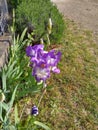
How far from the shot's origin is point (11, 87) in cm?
279

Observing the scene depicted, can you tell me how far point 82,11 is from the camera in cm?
545

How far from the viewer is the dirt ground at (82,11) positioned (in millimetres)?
4930

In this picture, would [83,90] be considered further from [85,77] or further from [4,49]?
[4,49]

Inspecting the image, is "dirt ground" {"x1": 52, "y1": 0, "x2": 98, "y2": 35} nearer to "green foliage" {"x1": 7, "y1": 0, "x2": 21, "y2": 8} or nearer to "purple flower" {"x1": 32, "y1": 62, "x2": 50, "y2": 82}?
"green foliage" {"x1": 7, "y1": 0, "x2": 21, "y2": 8}

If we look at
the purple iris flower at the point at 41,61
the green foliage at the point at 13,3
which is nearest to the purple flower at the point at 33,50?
the purple iris flower at the point at 41,61

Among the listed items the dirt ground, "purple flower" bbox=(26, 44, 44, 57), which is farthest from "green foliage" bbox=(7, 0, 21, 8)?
"purple flower" bbox=(26, 44, 44, 57)

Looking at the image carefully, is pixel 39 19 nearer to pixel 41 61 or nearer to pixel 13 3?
pixel 13 3

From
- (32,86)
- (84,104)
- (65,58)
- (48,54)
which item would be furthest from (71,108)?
(48,54)

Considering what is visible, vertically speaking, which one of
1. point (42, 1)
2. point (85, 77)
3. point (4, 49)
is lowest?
point (85, 77)

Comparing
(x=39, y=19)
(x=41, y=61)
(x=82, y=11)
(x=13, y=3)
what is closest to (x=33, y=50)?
(x=41, y=61)

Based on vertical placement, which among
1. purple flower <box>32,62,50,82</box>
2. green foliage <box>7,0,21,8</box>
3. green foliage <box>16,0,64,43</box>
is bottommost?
Answer: purple flower <box>32,62,50,82</box>

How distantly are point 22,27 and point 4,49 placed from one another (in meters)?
0.76

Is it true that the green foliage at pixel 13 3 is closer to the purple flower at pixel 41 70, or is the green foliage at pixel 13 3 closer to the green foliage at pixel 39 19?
the green foliage at pixel 39 19

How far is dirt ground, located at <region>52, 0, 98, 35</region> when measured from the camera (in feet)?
16.2
